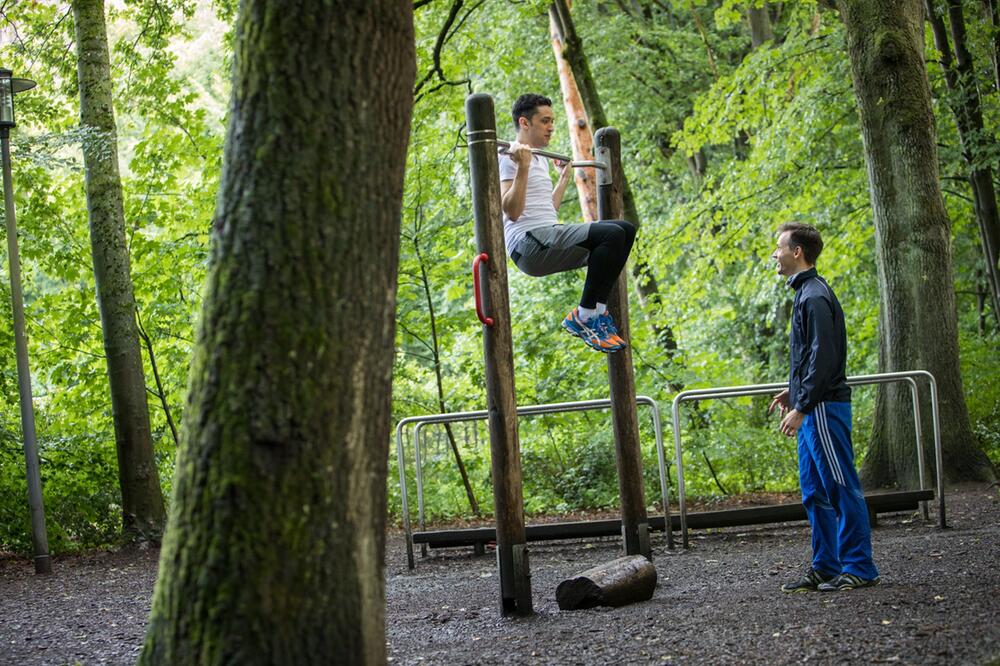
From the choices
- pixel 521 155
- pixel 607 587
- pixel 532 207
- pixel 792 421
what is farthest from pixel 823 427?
→ pixel 521 155

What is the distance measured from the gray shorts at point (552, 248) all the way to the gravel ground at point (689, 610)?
1861 millimetres

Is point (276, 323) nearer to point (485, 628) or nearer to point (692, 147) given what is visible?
point (485, 628)

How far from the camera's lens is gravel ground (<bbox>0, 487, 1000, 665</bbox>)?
4090 millimetres

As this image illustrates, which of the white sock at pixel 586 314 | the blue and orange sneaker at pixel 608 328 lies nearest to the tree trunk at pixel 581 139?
the blue and orange sneaker at pixel 608 328

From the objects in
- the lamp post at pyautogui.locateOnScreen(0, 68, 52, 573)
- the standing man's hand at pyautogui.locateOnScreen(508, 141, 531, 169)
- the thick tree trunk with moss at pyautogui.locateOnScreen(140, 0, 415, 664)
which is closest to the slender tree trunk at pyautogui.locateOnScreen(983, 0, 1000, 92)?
the standing man's hand at pyautogui.locateOnScreen(508, 141, 531, 169)

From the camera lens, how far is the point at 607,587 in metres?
5.44

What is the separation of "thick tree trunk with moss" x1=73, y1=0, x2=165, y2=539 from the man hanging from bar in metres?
5.17

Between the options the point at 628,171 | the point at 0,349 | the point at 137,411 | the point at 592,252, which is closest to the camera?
the point at 592,252

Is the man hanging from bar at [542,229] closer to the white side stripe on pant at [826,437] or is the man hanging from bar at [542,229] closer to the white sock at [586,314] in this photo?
the white sock at [586,314]

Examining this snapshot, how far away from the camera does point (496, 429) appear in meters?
5.50

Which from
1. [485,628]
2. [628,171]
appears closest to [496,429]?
[485,628]

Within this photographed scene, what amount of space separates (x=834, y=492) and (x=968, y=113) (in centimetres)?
742

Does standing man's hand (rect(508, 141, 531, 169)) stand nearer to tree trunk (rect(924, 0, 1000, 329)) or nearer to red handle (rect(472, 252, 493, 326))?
red handle (rect(472, 252, 493, 326))

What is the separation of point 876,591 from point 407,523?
3786 mm
